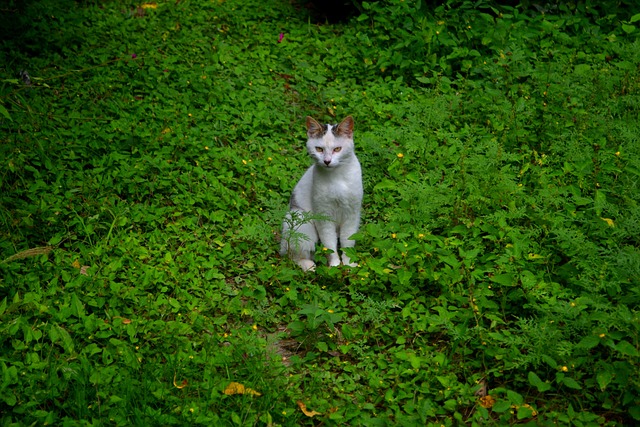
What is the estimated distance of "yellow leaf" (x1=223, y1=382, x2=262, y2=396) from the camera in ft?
12.1

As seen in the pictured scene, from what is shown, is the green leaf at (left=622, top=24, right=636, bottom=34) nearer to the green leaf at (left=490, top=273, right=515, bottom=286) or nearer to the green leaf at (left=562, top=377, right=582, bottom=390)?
the green leaf at (left=490, top=273, right=515, bottom=286)

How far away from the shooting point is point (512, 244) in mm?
4598

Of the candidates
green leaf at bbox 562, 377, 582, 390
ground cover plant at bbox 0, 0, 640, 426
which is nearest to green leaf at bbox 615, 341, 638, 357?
ground cover plant at bbox 0, 0, 640, 426

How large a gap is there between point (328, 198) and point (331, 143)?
0.42 metres

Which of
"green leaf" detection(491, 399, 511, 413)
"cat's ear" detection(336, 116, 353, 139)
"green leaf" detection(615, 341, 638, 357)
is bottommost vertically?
"green leaf" detection(491, 399, 511, 413)

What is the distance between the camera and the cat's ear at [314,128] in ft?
16.8

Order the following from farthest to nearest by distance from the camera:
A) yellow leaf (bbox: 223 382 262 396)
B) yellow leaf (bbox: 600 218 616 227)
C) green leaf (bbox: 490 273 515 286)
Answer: yellow leaf (bbox: 600 218 616 227) → green leaf (bbox: 490 273 515 286) → yellow leaf (bbox: 223 382 262 396)

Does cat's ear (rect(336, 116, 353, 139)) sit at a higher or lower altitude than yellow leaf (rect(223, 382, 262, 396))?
higher

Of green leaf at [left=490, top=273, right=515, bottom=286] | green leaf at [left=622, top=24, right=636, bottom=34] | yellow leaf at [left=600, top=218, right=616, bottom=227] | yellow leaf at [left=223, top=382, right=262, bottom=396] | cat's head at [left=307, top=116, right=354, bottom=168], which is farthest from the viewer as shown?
green leaf at [left=622, top=24, right=636, bottom=34]

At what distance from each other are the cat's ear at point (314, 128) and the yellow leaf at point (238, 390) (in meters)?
2.15

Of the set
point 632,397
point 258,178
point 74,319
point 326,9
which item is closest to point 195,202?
point 258,178

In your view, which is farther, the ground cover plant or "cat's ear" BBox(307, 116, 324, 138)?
"cat's ear" BBox(307, 116, 324, 138)

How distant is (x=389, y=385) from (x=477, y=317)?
2.41 ft

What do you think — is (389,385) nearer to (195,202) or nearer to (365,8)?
(195,202)
